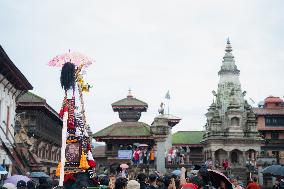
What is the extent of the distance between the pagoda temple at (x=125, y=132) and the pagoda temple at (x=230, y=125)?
13.2m

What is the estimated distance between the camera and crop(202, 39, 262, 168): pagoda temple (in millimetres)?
57594

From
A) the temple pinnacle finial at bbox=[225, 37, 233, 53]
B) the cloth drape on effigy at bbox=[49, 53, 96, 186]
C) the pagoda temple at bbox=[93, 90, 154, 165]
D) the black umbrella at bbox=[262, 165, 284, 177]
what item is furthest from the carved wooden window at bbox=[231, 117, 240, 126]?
the cloth drape on effigy at bbox=[49, 53, 96, 186]

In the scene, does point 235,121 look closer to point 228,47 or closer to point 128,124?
point 228,47

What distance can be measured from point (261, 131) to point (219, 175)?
60.2 m

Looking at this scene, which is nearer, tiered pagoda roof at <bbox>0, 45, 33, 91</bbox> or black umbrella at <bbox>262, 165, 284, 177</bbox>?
black umbrella at <bbox>262, 165, 284, 177</bbox>

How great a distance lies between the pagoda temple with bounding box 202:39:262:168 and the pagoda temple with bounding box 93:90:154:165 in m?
13.2

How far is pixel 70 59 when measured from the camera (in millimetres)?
12227

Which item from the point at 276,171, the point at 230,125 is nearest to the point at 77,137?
the point at 276,171

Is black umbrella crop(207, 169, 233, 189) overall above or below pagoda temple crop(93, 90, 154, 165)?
below

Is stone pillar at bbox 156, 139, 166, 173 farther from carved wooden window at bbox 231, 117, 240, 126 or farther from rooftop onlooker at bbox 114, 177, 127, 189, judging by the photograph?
rooftop onlooker at bbox 114, 177, 127, 189

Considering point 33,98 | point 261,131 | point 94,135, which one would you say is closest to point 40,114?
point 33,98

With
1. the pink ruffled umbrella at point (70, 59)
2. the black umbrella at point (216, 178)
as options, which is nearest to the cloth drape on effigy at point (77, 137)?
the pink ruffled umbrella at point (70, 59)

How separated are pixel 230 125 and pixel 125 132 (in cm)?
1899

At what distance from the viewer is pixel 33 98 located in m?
36.7
